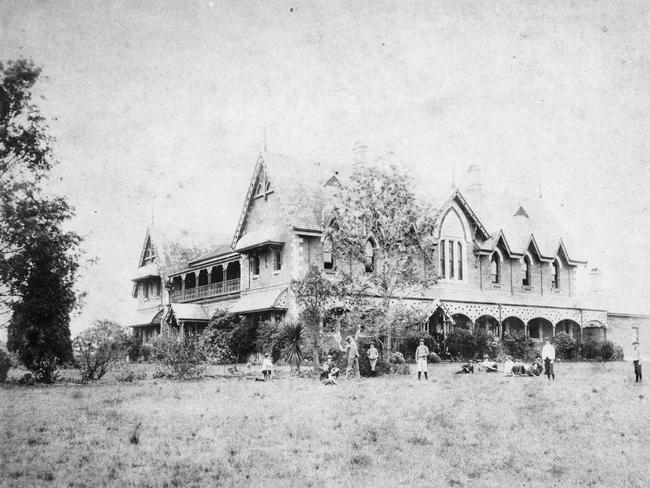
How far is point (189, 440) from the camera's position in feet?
37.8

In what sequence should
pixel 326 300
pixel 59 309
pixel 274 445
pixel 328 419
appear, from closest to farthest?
pixel 274 445, pixel 328 419, pixel 59 309, pixel 326 300

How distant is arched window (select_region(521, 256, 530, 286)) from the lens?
41.8 meters

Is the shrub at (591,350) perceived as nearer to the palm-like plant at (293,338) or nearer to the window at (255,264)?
the window at (255,264)

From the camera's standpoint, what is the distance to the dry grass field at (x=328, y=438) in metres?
9.38

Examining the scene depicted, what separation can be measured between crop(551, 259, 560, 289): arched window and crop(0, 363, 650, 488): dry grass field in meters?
25.3

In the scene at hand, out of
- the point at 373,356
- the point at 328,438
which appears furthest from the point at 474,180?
the point at 328,438

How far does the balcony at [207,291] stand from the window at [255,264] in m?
2.45

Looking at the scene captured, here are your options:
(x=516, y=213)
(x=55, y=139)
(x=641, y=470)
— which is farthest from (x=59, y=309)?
(x=516, y=213)

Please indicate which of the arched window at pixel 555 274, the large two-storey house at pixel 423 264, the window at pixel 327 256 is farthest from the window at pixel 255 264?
the arched window at pixel 555 274

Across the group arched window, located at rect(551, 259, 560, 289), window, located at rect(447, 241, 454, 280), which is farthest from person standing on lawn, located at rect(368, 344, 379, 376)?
arched window, located at rect(551, 259, 560, 289)

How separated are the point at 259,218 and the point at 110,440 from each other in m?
25.6

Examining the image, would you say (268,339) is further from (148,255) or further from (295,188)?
(148,255)

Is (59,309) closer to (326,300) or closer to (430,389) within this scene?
(326,300)

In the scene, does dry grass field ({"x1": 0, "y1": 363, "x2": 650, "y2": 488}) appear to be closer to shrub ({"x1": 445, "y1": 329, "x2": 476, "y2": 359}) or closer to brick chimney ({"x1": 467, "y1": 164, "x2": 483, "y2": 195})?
shrub ({"x1": 445, "y1": 329, "x2": 476, "y2": 359})
